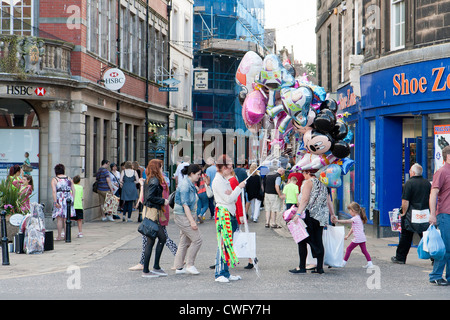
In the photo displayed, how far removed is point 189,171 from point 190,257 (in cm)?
136

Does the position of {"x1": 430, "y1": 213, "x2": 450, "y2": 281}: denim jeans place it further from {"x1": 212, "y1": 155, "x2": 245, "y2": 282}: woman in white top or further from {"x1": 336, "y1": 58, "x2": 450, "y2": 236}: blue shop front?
{"x1": 336, "y1": 58, "x2": 450, "y2": 236}: blue shop front

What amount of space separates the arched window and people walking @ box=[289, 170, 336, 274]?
11878 millimetres

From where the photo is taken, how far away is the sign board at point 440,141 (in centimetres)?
1476

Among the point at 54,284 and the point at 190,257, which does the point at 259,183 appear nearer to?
the point at 190,257

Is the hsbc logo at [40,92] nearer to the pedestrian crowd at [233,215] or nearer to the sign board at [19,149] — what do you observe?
the sign board at [19,149]

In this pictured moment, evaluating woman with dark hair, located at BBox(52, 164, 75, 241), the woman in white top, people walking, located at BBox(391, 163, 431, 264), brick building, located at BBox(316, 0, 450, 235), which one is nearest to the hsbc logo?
woman with dark hair, located at BBox(52, 164, 75, 241)

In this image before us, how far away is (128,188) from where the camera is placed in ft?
72.7

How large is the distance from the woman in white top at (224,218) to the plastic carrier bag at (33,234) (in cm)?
492

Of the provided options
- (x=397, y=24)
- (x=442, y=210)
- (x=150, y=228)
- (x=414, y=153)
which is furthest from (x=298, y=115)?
(x=397, y=24)

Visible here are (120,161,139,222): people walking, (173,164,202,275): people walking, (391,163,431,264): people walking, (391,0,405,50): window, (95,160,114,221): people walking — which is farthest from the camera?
(95,160,114,221): people walking

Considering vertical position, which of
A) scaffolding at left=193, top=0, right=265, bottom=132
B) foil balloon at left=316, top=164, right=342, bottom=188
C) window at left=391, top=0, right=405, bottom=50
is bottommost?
foil balloon at left=316, top=164, right=342, bottom=188

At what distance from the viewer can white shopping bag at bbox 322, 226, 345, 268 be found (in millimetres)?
11547

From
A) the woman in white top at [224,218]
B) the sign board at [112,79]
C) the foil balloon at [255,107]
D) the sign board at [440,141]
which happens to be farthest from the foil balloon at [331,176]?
the sign board at [112,79]
